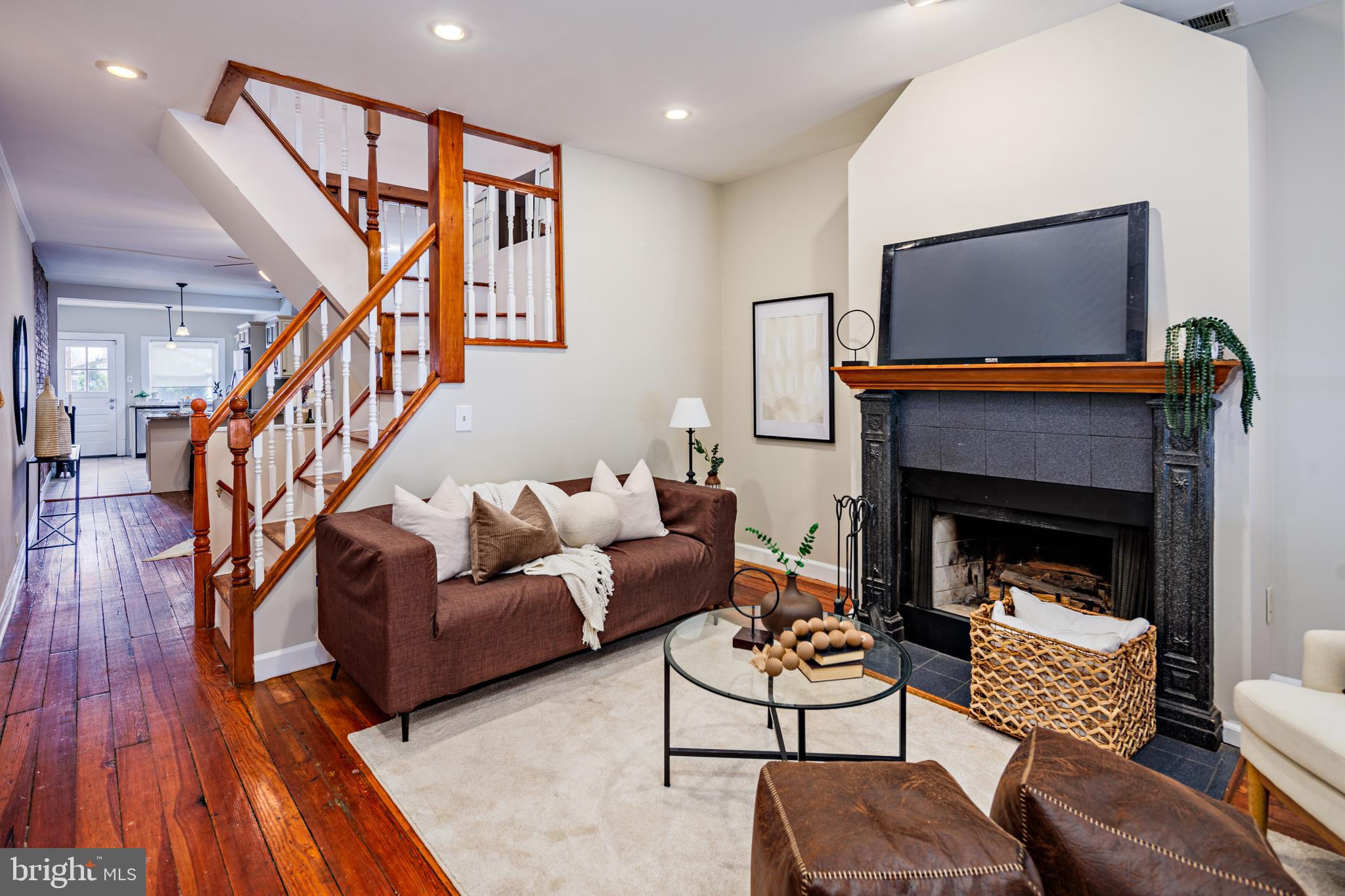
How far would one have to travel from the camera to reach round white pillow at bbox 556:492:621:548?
3197 mm

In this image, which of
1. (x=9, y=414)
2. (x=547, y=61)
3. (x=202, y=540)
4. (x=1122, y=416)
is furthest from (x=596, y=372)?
(x=9, y=414)

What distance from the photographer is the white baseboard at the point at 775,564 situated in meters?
4.16

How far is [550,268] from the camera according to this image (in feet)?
12.6

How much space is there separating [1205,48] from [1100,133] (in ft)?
1.20

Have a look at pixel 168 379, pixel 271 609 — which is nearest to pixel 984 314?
pixel 271 609

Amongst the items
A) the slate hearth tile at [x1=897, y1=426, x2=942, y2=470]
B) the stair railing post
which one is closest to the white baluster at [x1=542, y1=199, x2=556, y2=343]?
the stair railing post

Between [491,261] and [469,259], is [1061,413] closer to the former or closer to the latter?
[491,261]

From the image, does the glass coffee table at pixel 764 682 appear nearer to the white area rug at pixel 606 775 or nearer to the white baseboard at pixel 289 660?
the white area rug at pixel 606 775

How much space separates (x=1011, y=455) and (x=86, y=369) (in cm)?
1364

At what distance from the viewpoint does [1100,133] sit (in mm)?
2559

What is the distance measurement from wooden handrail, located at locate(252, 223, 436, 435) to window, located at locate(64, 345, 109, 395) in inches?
431

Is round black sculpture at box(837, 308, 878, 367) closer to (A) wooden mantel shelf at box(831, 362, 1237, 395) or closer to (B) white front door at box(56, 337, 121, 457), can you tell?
(A) wooden mantel shelf at box(831, 362, 1237, 395)

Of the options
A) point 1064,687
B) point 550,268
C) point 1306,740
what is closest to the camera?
point 1306,740

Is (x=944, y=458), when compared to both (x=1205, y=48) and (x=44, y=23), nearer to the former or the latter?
(x=1205, y=48)
